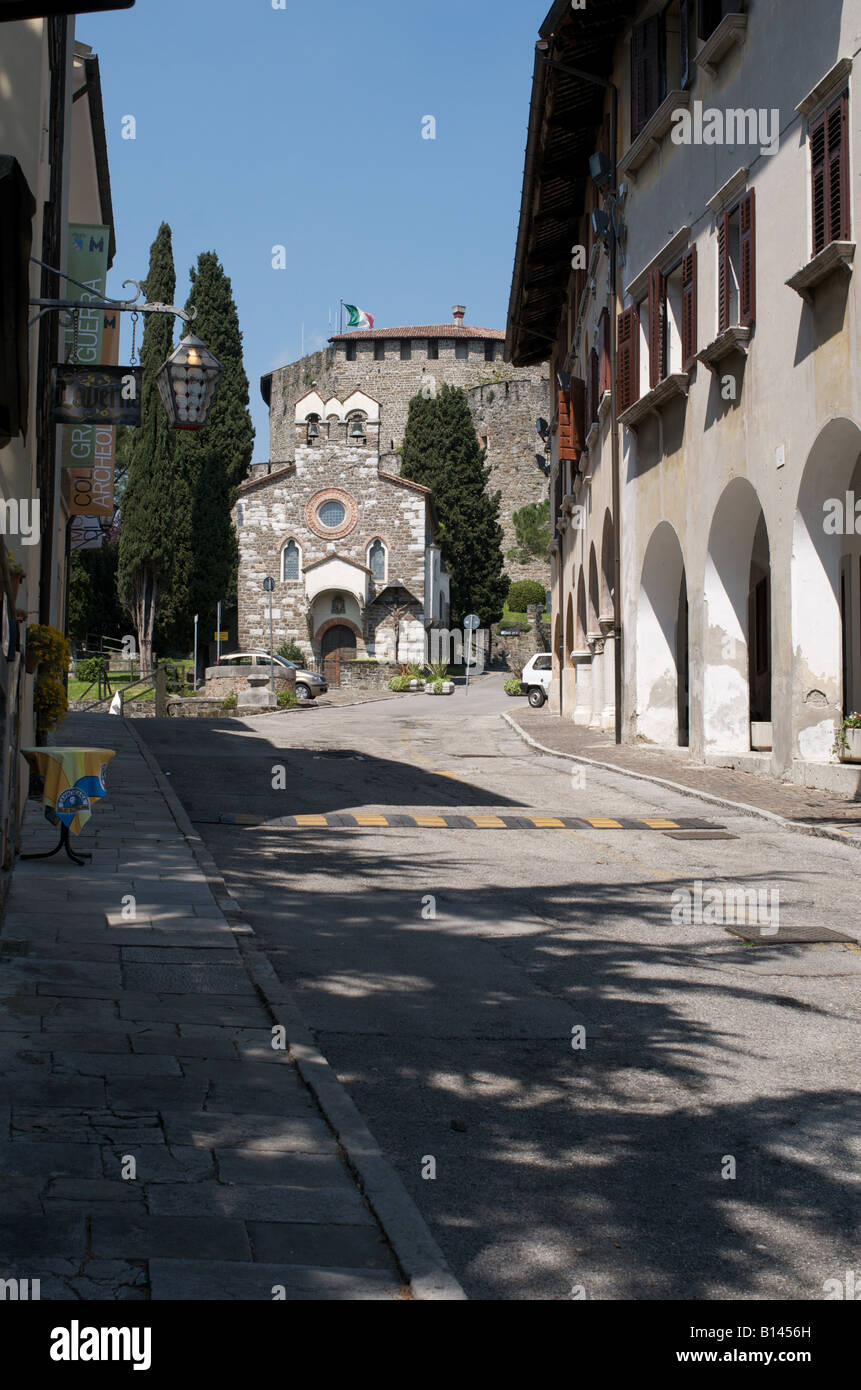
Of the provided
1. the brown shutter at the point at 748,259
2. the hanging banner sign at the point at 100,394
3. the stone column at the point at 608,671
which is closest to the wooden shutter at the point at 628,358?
the stone column at the point at 608,671

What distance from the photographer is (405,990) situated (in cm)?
676

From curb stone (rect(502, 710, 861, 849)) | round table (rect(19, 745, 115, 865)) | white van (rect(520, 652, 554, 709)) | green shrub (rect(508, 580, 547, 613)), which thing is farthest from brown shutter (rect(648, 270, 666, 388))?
green shrub (rect(508, 580, 547, 613))

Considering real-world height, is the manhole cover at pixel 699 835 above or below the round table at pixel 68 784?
below

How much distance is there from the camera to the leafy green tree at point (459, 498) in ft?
217

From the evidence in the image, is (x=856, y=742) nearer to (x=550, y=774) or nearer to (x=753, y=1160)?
(x=550, y=774)

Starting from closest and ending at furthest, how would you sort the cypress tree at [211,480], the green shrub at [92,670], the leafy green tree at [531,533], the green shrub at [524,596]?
the green shrub at [92,670] → the cypress tree at [211,480] → the green shrub at [524,596] → the leafy green tree at [531,533]

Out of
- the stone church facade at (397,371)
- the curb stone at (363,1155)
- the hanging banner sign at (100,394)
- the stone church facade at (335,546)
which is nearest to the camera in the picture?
the curb stone at (363,1155)

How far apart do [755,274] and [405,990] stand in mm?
11503

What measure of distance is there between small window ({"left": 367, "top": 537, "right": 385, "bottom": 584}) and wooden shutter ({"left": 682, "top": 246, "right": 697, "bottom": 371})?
132 ft

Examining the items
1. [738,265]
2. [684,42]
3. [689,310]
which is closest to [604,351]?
[689,310]

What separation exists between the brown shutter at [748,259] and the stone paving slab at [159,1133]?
10922mm

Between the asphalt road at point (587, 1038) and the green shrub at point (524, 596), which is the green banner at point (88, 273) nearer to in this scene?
the asphalt road at point (587, 1038)

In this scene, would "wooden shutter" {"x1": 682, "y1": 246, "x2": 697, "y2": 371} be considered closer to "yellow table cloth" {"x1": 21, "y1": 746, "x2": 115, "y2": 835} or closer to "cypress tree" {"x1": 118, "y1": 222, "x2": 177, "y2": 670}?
"yellow table cloth" {"x1": 21, "y1": 746, "x2": 115, "y2": 835}
